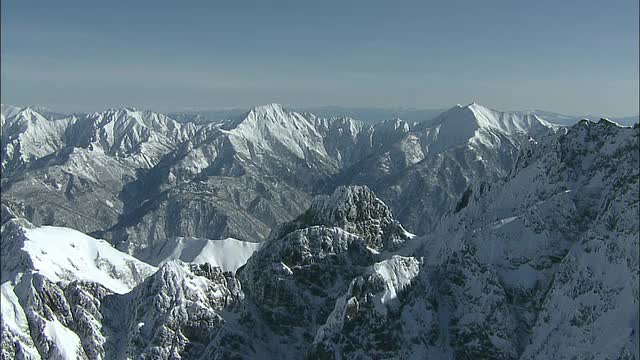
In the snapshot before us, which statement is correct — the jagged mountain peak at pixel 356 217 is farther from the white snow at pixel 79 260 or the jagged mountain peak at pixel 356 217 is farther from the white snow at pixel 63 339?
the white snow at pixel 79 260

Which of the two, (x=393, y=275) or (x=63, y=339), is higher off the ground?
(x=393, y=275)

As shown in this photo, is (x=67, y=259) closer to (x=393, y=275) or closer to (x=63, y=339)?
(x=63, y=339)

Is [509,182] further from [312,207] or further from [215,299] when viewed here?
[215,299]

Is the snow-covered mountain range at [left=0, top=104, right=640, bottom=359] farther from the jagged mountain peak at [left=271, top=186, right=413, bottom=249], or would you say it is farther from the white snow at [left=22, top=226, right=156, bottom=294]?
the white snow at [left=22, top=226, right=156, bottom=294]

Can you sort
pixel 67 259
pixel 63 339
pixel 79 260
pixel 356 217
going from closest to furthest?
pixel 63 339 → pixel 356 217 → pixel 67 259 → pixel 79 260

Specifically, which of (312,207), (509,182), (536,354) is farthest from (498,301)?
(312,207)

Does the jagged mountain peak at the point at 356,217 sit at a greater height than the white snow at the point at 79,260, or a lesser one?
greater

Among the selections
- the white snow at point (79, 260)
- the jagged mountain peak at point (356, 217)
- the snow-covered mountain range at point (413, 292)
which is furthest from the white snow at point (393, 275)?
the white snow at point (79, 260)

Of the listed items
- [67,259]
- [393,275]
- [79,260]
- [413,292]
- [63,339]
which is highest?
[393,275]

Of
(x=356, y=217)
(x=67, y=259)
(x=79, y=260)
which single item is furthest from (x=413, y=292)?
(x=79, y=260)

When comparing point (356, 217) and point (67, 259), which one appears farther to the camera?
point (67, 259)
